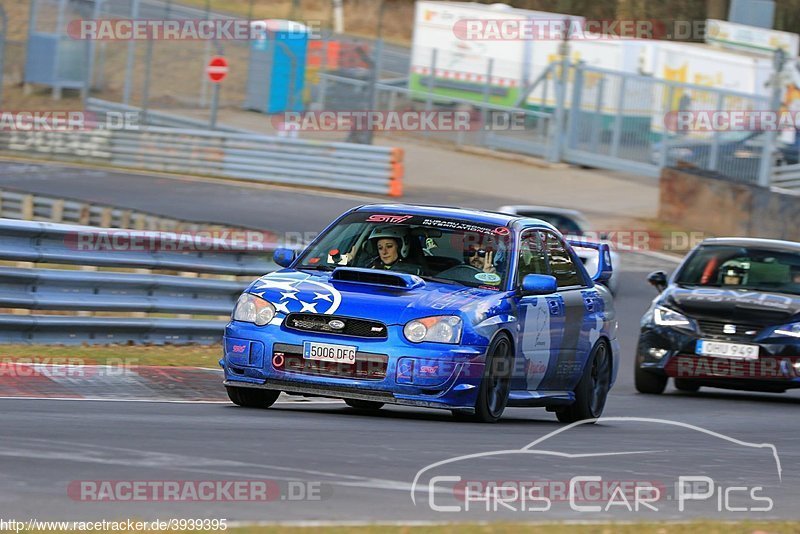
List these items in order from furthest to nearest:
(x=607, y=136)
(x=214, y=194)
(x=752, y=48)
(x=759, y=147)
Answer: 1. (x=752, y=48)
2. (x=607, y=136)
3. (x=759, y=147)
4. (x=214, y=194)

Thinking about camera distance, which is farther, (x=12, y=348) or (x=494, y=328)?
(x=12, y=348)

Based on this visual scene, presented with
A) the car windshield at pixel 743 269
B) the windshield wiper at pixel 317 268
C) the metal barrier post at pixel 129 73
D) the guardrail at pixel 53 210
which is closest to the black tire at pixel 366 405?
the windshield wiper at pixel 317 268

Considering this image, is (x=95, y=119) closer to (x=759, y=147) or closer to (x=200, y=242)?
(x=759, y=147)

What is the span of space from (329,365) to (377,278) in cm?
67

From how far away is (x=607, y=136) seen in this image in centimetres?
3991

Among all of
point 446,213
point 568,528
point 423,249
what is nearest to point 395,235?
point 423,249

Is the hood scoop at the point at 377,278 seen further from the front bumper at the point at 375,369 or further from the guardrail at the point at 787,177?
the guardrail at the point at 787,177

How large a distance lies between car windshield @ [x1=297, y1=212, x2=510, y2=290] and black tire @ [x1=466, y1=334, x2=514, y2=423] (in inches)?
18.4

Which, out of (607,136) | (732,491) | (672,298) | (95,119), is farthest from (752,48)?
(732,491)

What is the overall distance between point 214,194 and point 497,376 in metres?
22.1

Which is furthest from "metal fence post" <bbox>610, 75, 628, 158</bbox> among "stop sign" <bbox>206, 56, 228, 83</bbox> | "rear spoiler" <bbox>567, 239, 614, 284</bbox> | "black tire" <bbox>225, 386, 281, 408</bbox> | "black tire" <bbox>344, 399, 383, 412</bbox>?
"black tire" <bbox>225, 386, 281, 408</bbox>

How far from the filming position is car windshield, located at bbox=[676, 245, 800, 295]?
15.2 meters

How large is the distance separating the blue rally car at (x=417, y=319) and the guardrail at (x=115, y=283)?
2834 mm

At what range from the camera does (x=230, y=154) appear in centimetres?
3491
